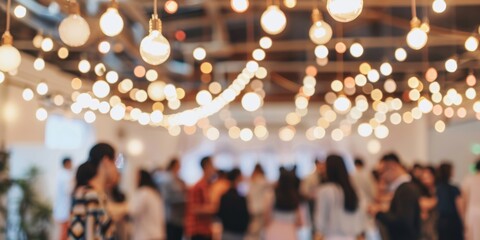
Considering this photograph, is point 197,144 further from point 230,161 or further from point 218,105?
point 218,105

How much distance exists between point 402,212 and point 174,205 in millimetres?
4176

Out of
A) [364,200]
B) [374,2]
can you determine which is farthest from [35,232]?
[374,2]

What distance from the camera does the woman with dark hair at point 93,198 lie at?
4727mm

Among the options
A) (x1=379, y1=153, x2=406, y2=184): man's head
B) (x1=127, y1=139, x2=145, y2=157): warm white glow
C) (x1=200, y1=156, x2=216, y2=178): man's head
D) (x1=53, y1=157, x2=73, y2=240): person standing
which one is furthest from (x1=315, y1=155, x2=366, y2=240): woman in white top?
(x1=127, y1=139, x2=145, y2=157): warm white glow

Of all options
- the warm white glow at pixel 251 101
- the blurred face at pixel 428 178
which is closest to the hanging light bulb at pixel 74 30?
the warm white glow at pixel 251 101

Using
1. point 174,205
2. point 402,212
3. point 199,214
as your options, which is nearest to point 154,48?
point 402,212

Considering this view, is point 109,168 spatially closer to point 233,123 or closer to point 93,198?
point 93,198

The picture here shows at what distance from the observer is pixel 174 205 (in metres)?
9.44

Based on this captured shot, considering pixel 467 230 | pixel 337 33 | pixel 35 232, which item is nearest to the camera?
pixel 467 230

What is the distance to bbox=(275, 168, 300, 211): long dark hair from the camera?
7871 millimetres

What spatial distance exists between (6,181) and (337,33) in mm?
6127

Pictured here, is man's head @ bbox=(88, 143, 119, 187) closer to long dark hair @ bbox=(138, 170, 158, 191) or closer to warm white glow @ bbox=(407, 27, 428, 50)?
warm white glow @ bbox=(407, 27, 428, 50)

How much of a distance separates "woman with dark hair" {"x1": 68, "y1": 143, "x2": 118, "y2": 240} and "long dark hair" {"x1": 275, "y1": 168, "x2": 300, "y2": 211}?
10.3 feet

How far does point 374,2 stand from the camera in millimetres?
8633
